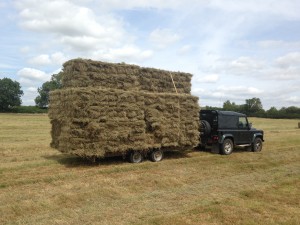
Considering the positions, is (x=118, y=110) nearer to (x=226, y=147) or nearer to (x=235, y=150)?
(x=226, y=147)

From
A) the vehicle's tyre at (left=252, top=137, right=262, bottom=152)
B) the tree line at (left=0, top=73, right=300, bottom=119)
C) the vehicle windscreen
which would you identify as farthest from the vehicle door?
the tree line at (left=0, top=73, right=300, bottom=119)

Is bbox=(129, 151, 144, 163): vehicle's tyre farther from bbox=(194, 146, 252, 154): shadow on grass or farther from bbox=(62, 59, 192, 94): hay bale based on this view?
bbox=(194, 146, 252, 154): shadow on grass

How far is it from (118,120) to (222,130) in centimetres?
564

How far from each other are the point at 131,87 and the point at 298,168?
6282 millimetres

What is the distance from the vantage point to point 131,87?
1209 cm

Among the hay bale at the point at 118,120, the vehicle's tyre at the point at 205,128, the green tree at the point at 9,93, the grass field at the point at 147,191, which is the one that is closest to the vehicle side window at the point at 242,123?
the vehicle's tyre at the point at 205,128

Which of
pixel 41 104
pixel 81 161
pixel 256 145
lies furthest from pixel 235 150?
pixel 41 104

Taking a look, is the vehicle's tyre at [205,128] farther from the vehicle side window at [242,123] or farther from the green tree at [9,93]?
the green tree at [9,93]

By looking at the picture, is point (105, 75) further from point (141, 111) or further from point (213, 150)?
point (213, 150)

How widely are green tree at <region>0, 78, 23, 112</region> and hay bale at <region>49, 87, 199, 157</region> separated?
7538 centimetres

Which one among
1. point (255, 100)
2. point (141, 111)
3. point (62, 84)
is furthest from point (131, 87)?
point (255, 100)

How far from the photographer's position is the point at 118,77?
11.8m

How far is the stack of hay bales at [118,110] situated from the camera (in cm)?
1059

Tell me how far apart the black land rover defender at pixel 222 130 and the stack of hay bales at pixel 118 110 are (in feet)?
5.20
